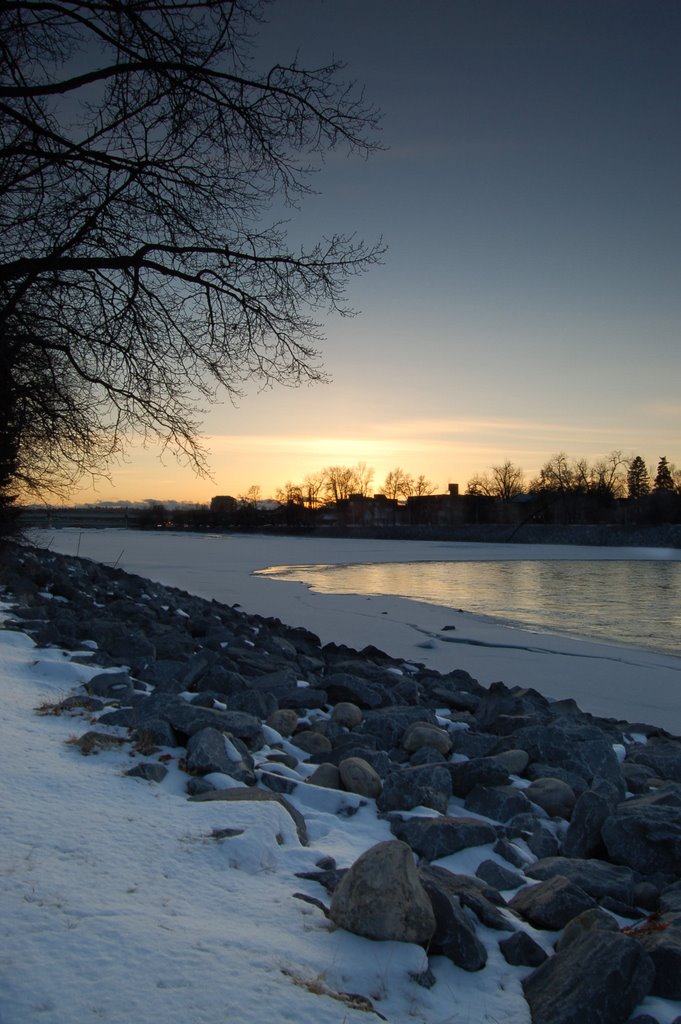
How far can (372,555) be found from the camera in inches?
1713

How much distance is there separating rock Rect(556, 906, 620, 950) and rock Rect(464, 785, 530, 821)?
4.58 ft

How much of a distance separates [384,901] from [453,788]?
2.21m

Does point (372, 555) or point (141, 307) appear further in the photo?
point (372, 555)

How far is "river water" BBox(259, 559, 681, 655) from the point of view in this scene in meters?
14.5

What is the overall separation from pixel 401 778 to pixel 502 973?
173 centimetres

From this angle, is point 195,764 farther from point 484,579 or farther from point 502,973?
point 484,579

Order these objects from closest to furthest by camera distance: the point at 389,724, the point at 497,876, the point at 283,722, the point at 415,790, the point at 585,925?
the point at 585,925 < the point at 497,876 < the point at 415,790 < the point at 283,722 < the point at 389,724

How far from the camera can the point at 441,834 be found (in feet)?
12.7

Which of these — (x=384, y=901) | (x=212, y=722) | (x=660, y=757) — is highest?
(x=212, y=722)

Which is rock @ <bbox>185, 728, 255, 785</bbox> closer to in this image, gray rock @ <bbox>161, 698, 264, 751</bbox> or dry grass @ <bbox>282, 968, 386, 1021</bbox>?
gray rock @ <bbox>161, 698, 264, 751</bbox>

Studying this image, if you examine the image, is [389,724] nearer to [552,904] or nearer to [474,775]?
[474,775]

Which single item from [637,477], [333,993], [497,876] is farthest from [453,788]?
[637,477]

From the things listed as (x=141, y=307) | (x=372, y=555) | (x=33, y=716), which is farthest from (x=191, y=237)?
(x=372, y=555)

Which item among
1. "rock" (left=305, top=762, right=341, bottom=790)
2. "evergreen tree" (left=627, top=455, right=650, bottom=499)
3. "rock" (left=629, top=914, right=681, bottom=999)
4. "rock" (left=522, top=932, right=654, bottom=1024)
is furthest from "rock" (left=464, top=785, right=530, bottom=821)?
"evergreen tree" (left=627, top=455, right=650, bottom=499)
